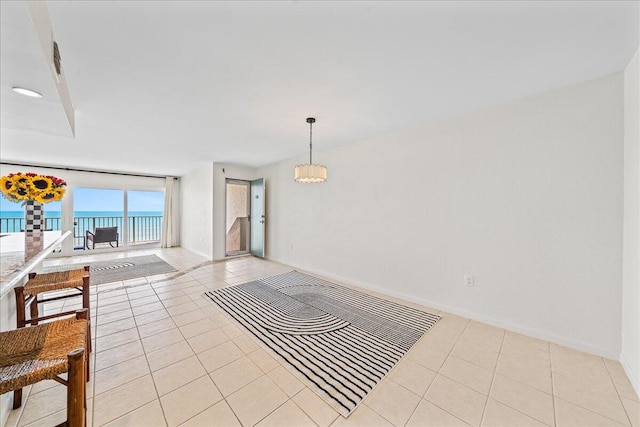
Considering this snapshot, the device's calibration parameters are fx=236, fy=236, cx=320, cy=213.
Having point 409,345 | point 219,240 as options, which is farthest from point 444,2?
point 219,240

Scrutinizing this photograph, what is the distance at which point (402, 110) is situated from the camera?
264cm

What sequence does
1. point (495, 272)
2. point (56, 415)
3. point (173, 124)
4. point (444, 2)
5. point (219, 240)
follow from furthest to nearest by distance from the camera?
point (219, 240) → point (173, 124) → point (495, 272) → point (56, 415) → point (444, 2)

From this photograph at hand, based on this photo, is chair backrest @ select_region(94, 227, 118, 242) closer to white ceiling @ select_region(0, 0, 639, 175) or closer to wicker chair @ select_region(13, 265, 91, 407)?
white ceiling @ select_region(0, 0, 639, 175)

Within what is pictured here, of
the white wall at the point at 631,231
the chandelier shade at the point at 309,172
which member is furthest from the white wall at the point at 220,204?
the white wall at the point at 631,231

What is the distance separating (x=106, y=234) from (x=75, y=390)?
7.21 meters

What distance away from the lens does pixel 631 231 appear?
176 centimetres

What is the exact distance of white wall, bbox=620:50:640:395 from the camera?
167cm

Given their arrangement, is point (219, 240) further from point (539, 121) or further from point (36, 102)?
point (539, 121)

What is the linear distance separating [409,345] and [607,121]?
2543 mm

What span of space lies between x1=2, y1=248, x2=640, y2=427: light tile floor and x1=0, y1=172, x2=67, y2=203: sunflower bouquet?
137 cm

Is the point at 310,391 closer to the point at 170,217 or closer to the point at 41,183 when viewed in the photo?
the point at 41,183

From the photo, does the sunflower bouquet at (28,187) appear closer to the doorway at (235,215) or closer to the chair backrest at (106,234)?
the doorway at (235,215)

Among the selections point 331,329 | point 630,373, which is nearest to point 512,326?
point 630,373

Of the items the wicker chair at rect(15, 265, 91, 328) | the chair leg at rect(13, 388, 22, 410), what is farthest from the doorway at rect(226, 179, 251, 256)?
the chair leg at rect(13, 388, 22, 410)
